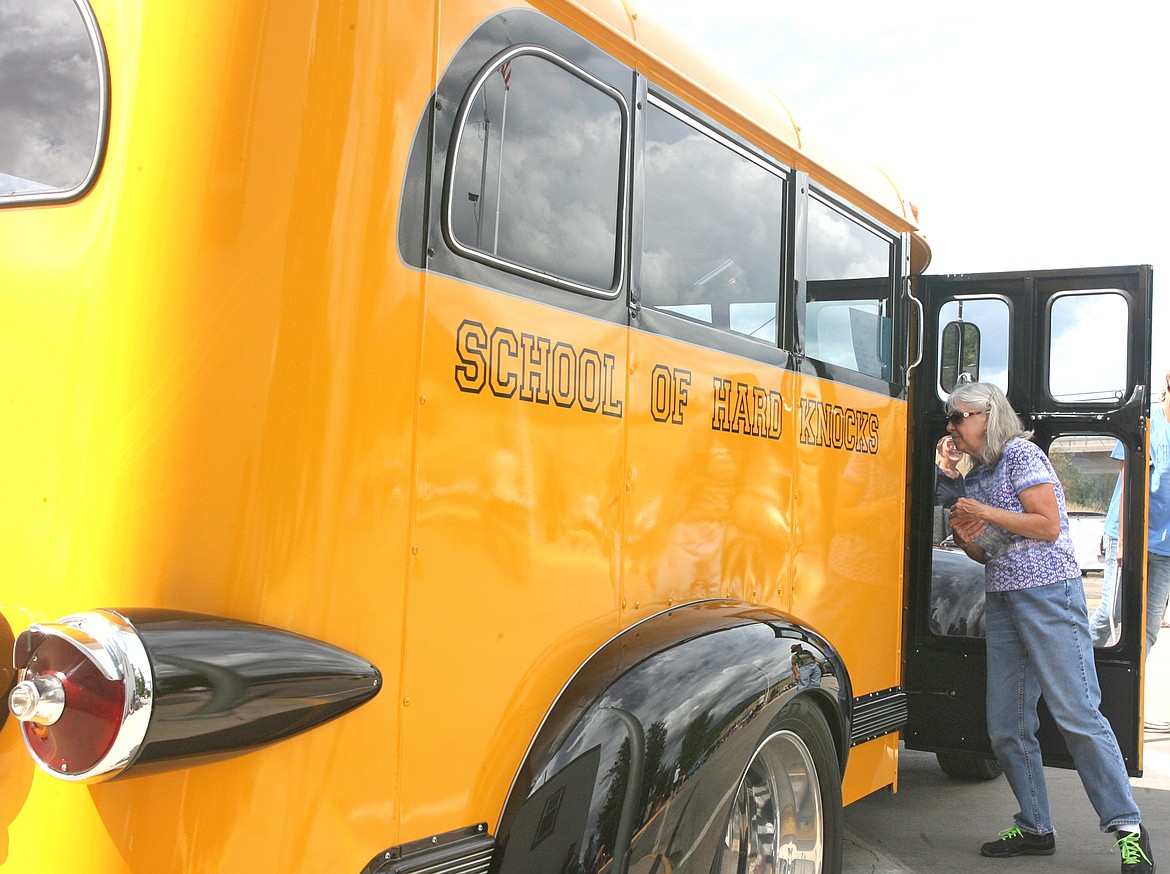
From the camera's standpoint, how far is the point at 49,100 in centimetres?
195

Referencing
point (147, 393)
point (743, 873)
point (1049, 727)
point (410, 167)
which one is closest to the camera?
point (147, 393)

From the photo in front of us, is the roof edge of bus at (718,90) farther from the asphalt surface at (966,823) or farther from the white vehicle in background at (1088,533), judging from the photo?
the asphalt surface at (966,823)

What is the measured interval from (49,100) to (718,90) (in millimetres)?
1761

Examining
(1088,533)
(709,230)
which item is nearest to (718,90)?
(709,230)

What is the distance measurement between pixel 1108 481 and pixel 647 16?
9.75 ft

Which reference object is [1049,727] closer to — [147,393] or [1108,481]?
[1108,481]

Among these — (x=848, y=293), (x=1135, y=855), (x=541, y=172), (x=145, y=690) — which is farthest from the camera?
(x=848, y=293)

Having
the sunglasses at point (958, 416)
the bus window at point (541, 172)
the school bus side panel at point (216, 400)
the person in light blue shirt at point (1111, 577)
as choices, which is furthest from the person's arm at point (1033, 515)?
the school bus side panel at point (216, 400)

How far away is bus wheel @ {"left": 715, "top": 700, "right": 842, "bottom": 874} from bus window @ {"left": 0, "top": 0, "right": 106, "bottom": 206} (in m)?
2.13

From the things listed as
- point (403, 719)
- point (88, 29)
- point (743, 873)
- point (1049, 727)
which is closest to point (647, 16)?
point (88, 29)

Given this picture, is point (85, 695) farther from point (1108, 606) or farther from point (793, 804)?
point (1108, 606)

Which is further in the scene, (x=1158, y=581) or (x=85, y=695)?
(x=1158, y=581)

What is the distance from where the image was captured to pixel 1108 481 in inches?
178

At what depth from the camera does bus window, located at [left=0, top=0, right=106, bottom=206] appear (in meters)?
1.89
